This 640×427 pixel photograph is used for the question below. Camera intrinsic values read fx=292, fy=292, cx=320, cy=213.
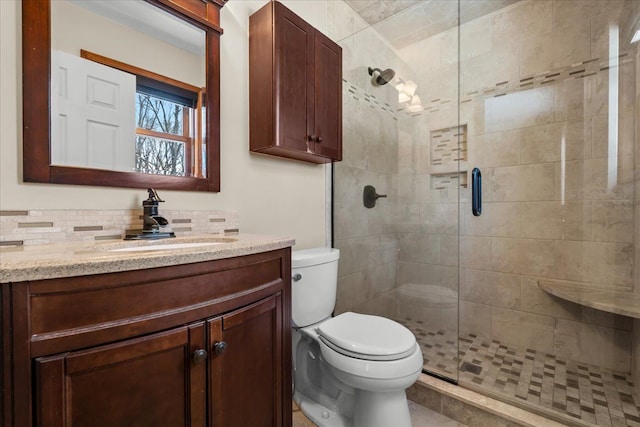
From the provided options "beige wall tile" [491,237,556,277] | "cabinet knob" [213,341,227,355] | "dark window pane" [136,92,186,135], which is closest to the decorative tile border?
"beige wall tile" [491,237,556,277]

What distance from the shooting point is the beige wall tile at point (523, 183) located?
1.93 meters

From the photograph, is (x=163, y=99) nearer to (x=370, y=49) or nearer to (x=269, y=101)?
(x=269, y=101)

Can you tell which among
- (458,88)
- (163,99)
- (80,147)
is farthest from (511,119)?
(80,147)

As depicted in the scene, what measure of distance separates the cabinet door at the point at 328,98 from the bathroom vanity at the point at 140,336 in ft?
2.96

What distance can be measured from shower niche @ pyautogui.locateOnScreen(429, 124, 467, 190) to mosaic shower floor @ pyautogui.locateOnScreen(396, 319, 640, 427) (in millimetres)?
1051

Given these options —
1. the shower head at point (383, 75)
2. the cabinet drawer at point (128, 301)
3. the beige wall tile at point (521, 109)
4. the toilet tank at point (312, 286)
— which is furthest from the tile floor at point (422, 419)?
the shower head at point (383, 75)

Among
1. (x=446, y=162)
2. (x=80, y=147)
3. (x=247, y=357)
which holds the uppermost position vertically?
(x=446, y=162)

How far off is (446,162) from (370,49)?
101 cm

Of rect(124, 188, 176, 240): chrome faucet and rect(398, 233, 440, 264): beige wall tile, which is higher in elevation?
rect(124, 188, 176, 240): chrome faucet

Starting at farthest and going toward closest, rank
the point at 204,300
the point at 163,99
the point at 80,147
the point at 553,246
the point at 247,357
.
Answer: the point at 553,246, the point at 163,99, the point at 80,147, the point at 247,357, the point at 204,300

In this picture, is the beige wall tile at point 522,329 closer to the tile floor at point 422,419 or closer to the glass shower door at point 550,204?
the glass shower door at point 550,204

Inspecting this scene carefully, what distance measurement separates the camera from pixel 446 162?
86.3 inches

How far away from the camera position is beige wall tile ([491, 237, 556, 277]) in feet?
→ 6.36

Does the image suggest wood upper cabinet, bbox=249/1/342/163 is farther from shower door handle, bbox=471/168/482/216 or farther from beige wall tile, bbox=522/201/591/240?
beige wall tile, bbox=522/201/591/240
